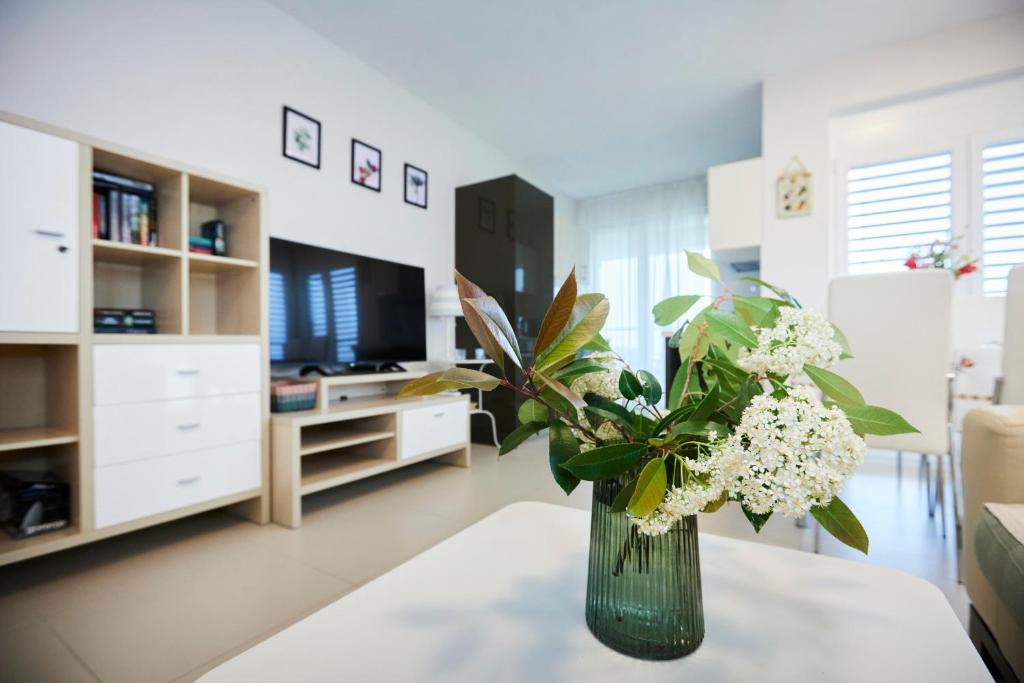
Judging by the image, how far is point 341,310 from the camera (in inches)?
102

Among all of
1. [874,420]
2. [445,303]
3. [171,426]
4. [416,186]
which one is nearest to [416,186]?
[416,186]

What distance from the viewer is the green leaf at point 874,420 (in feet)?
1.40

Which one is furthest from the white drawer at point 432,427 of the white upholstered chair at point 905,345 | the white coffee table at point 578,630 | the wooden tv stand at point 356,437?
the white upholstered chair at point 905,345

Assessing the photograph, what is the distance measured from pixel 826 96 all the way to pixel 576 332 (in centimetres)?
380

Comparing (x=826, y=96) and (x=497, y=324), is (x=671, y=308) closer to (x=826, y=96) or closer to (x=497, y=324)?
(x=497, y=324)

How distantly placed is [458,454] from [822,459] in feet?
8.98

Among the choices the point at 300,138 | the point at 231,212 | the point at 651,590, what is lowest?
the point at 651,590

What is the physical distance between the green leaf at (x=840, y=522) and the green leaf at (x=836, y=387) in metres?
0.10

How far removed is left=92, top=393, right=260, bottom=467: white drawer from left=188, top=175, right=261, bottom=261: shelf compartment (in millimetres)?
671

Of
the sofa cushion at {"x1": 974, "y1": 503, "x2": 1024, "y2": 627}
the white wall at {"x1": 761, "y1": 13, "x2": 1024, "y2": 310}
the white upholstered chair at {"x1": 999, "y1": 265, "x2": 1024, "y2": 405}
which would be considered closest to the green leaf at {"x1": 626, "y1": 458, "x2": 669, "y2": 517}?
the sofa cushion at {"x1": 974, "y1": 503, "x2": 1024, "y2": 627}

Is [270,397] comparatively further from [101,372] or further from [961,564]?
[961,564]

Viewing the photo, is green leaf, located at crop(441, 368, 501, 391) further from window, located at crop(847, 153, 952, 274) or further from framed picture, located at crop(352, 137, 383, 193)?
window, located at crop(847, 153, 952, 274)

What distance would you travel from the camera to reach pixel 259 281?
6.62 ft

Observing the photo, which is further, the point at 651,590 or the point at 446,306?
the point at 446,306
